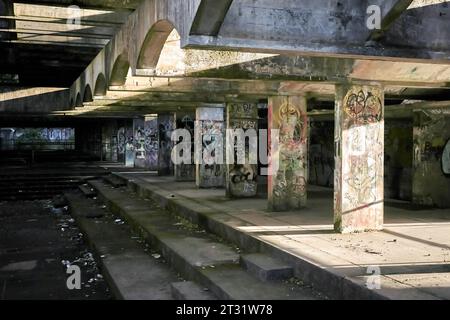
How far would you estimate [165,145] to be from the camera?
20141 mm

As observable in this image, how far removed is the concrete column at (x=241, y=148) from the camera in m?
12.6

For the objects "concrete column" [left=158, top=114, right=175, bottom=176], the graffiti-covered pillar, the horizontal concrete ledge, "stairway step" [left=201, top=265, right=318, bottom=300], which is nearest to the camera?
the horizontal concrete ledge

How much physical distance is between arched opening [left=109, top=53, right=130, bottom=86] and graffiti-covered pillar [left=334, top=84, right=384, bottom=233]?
415 centimetres

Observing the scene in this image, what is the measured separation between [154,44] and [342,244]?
418 cm

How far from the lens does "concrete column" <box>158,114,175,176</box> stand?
66.0ft

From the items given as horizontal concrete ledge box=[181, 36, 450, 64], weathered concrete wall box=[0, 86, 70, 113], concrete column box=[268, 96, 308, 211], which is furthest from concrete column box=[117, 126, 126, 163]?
horizontal concrete ledge box=[181, 36, 450, 64]

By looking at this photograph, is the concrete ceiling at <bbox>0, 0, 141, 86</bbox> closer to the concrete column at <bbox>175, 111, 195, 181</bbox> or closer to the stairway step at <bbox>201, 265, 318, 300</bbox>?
the concrete column at <bbox>175, 111, 195, 181</bbox>

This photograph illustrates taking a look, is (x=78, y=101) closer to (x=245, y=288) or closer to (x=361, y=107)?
(x=361, y=107)

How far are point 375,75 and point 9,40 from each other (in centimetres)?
850

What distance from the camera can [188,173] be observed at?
1753 cm

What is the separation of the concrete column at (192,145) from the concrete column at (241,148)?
5.03m

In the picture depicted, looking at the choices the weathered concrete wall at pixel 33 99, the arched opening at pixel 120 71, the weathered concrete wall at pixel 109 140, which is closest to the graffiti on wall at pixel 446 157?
the arched opening at pixel 120 71

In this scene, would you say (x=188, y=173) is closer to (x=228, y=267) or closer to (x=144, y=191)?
(x=144, y=191)

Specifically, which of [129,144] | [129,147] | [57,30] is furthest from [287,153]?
[129,144]
